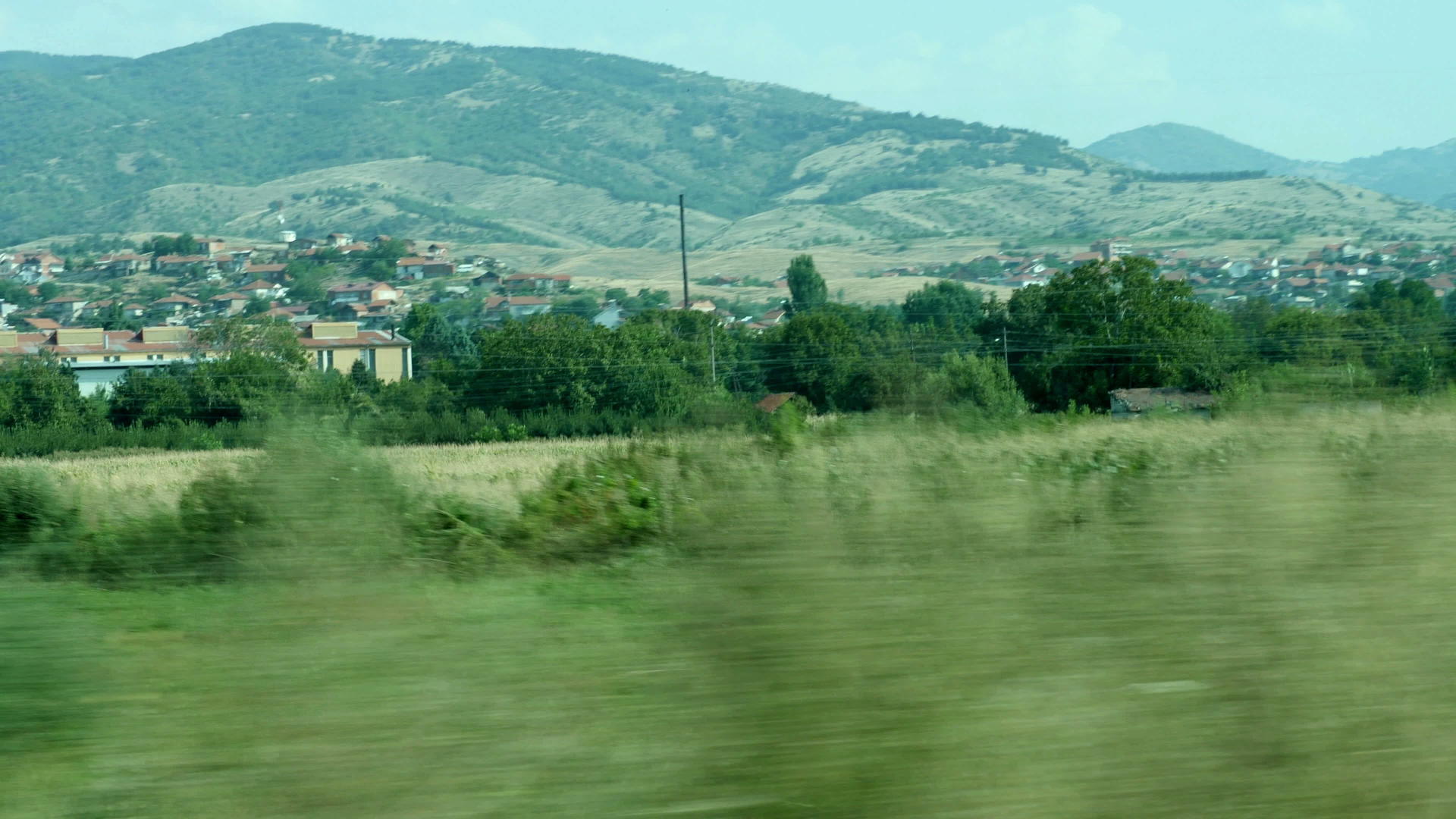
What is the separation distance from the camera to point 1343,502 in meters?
3.61

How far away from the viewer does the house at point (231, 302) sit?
241 ft

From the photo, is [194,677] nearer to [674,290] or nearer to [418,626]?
[418,626]

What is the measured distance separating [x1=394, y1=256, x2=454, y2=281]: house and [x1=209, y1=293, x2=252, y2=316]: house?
15.2 meters

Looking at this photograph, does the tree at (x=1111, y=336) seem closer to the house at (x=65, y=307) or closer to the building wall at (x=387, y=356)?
the building wall at (x=387, y=356)

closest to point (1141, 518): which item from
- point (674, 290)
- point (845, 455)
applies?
point (845, 455)

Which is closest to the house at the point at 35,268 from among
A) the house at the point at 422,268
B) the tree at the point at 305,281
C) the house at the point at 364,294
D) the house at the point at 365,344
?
the tree at the point at 305,281

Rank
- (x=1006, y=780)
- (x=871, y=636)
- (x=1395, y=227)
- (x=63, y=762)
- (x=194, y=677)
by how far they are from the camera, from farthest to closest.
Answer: (x=1395, y=227) < (x=194, y=677) < (x=63, y=762) < (x=871, y=636) < (x=1006, y=780)

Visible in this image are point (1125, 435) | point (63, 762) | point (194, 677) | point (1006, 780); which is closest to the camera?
point (1006, 780)

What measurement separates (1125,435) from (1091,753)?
3782 millimetres

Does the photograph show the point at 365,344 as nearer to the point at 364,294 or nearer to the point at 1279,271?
the point at 364,294

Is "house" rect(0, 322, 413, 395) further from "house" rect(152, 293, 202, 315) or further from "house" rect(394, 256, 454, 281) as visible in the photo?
"house" rect(394, 256, 454, 281)

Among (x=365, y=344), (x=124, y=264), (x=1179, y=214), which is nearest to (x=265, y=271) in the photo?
(x=124, y=264)

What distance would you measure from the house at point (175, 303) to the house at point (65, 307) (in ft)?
13.9

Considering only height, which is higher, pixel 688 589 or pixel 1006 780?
pixel 688 589
